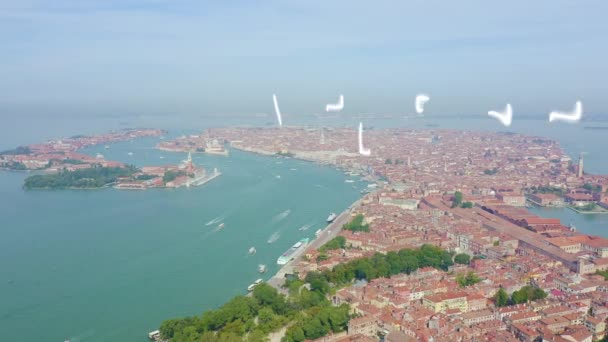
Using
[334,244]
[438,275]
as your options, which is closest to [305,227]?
[334,244]

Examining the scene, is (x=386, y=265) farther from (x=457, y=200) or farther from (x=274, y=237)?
(x=457, y=200)

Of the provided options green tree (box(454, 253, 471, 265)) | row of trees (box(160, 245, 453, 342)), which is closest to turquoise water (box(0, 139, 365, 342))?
row of trees (box(160, 245, 453, 342))

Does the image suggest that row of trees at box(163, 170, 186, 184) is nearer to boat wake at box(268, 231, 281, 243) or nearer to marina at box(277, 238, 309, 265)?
boat wake at box(268, 231, 281, 243)

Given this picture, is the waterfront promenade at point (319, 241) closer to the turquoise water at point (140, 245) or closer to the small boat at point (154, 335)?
the turquoise water at point (140, 245)

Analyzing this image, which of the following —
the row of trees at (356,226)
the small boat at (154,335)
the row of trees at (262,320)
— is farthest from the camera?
the row of trees at (356,226)

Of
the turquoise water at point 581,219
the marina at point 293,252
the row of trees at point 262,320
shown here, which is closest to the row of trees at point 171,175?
the marina at point 293,252

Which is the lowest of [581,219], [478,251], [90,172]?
[581,219]

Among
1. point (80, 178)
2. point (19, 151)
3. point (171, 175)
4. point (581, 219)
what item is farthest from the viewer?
point (19, 151)
